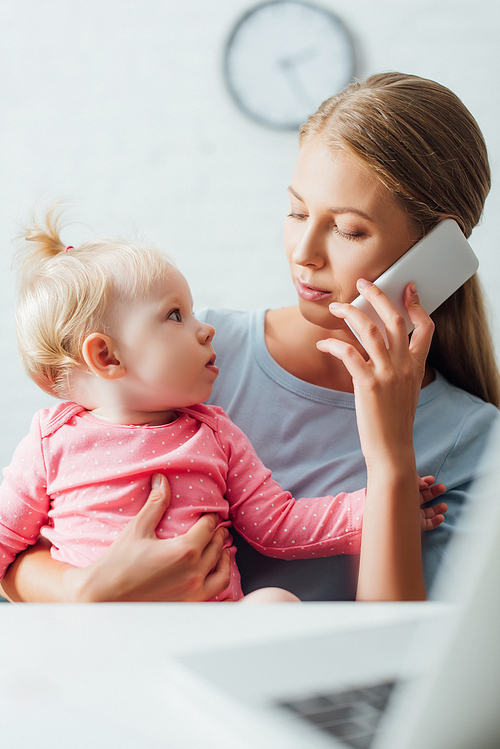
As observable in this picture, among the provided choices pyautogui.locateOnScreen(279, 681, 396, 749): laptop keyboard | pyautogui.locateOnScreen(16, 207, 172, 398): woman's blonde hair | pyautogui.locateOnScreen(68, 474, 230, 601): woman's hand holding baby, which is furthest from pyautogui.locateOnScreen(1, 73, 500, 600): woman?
pyautogui.locateOnScreen(279, 681, 396, 749): laptop keyboard

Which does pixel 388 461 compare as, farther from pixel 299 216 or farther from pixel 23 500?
pixel 23 500

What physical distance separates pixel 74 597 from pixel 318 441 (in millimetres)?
576

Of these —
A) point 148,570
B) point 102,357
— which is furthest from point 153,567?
point 102,357

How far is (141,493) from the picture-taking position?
93cm

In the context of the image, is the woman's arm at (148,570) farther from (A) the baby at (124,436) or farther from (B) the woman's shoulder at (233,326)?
(B) the woman's shoulder at (233,326)

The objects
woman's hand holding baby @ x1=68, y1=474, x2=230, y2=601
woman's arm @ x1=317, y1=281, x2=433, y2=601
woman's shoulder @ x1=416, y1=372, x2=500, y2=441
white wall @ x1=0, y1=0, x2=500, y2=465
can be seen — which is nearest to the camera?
woman's hand holding baby @ x1=68, y1=474, x2=230, y2=601

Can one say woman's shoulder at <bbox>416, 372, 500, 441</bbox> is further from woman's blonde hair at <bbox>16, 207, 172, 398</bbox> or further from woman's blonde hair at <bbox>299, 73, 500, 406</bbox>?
woman's blonde hair at <bbox>16, 207, 172, 398</bbox>

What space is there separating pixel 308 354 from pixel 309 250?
32 cm

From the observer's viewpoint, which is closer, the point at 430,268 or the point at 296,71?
the point at 430,268

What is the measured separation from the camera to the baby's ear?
94 centimetres

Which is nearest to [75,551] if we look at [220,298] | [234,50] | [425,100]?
[425,100]

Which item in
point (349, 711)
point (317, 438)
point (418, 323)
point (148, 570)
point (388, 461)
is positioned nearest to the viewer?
point (349, 711)

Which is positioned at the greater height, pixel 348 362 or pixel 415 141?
pixel 415 141

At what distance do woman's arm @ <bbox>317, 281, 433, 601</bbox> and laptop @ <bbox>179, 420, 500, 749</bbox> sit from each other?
48cm
